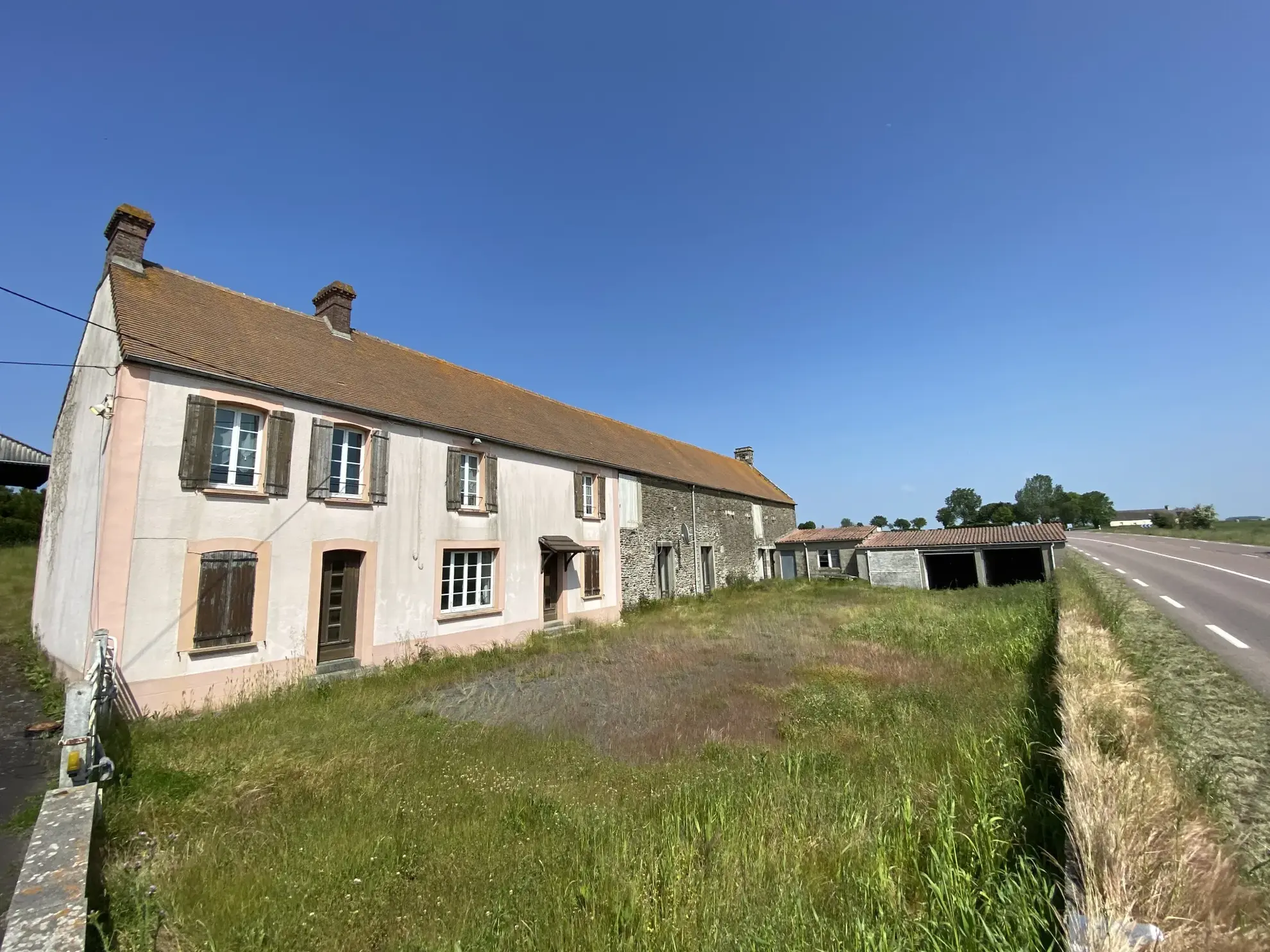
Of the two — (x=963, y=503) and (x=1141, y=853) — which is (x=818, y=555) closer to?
(x=1141, y=853)

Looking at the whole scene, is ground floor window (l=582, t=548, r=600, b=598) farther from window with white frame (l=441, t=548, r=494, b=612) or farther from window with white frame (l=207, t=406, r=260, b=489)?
window with white frame (l=207, t=406, r=260, b=489)

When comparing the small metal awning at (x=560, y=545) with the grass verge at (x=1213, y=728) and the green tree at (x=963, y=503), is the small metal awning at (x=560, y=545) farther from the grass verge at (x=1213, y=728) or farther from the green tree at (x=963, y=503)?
the green tree at (x=963, y=503)

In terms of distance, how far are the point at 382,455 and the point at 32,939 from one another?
901 centimetres

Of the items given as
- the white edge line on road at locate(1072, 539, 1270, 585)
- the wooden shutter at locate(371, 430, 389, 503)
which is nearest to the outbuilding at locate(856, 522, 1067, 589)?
the white edge line on road at locate(1072, 539, 1270, 585)

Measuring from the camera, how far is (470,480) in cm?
1336

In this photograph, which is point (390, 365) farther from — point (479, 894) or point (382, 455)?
point (479, 894)

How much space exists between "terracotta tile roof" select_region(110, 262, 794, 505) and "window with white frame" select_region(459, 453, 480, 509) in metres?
0.73

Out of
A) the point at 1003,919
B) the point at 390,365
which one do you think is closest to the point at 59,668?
the point at 390,365

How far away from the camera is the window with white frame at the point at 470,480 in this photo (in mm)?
12914

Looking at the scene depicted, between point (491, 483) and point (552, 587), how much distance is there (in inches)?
152

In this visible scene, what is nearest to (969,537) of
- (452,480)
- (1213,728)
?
(1213,728)

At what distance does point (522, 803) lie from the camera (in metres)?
4.80

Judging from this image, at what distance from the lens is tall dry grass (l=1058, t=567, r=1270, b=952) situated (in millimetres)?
2311

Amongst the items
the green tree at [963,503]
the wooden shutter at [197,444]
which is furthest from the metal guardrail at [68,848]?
the green tree at [963,503]
